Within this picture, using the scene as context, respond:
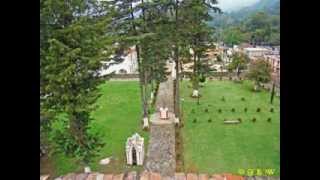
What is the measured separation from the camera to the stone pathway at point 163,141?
4.11ft

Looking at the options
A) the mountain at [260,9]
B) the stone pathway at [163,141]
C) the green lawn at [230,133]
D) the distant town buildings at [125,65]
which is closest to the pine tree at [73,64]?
the distant town buildings at [125,65]

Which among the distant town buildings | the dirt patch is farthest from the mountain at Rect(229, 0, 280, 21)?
the dirt patch

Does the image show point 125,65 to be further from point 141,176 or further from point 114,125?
point 141,176

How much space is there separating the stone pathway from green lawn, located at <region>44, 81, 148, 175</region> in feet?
0.14

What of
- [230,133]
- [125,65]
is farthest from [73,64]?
[230,133]

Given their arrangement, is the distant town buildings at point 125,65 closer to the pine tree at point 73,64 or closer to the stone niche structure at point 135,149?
the pine tree at point 73,64

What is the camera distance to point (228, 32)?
127 cm

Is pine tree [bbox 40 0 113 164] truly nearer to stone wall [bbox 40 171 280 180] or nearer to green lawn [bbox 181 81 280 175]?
stone wall [bbox 40 171 280 180]

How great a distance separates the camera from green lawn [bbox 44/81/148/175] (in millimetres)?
1254

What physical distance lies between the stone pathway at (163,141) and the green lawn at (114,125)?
4 cm
